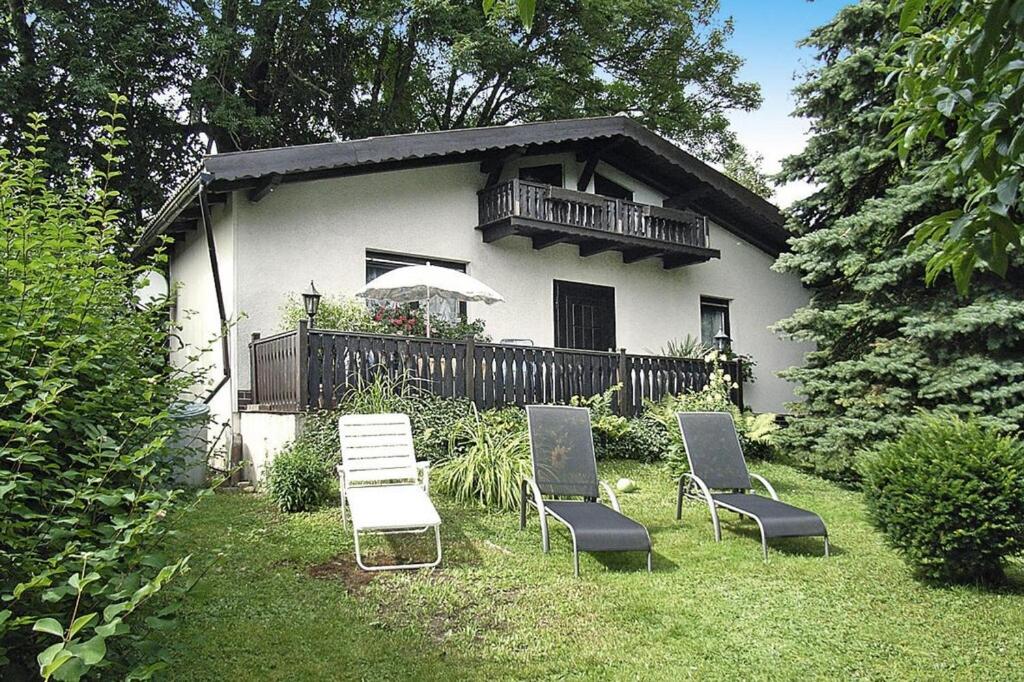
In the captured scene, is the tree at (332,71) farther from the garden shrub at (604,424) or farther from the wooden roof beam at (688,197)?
the garden shrub at (604,424)

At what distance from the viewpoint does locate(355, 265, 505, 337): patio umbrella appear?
10.4 metres

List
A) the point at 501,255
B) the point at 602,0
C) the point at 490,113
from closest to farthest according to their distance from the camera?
the point at 501,255 < the point at 602,0 < the point at 490,113

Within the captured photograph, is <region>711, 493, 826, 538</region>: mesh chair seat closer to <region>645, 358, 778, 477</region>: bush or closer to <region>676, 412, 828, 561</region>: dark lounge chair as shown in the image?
<region>676, 412, 828, 561</region>: dark lounge chair

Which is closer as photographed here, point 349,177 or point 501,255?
point 349,177

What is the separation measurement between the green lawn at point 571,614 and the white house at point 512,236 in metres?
4.42

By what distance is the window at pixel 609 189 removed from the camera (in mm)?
14945

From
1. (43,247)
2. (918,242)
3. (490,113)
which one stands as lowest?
(918,242)

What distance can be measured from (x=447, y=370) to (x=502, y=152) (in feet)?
15.2

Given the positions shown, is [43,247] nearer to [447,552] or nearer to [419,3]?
[447,552]

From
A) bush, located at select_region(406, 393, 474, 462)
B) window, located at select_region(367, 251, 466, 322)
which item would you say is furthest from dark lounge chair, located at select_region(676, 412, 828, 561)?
window, located at select_region(367, 251, 466, 322)

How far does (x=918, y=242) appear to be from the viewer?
2.21 m

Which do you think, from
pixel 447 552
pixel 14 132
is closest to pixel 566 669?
pixel 447 552

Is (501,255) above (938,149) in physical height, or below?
below

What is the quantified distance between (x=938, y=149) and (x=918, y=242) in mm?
9988
